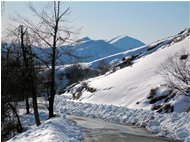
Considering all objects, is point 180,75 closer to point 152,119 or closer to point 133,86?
point 152,119

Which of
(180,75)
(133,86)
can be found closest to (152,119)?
(180,75)

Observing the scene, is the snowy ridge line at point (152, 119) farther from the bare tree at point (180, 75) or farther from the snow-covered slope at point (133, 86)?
the snow-covered slope at point (133, 86)

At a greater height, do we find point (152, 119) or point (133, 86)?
point (133, 86)

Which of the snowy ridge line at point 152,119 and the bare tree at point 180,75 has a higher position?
the bare tree at point 180,75

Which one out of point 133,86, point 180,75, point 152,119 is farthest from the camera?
point 133,86

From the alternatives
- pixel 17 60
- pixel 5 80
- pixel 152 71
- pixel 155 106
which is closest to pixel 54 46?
pixel 17 60

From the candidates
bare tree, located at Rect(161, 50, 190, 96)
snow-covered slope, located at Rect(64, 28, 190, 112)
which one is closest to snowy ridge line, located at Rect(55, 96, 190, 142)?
bare tree, located at Rect(161, 50, 190, 96)

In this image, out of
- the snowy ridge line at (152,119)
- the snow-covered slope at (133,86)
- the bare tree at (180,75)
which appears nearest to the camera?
the snowy ridge line at (152,119)

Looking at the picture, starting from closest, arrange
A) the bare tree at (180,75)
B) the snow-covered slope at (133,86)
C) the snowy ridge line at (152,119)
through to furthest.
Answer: the snowy ridge line at (152,119)
the bare tree at (180,75)
the snow-covered slope at (133,86)

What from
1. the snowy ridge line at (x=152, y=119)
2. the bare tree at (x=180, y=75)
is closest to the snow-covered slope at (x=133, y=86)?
the bare tree at (x=180, y=75)

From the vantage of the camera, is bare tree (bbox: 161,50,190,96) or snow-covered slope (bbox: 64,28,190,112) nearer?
bare tree (bbox: 161,50,190,96)

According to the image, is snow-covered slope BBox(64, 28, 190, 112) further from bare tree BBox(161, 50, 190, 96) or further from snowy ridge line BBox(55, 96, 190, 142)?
snowy ridge line BBox(55, 96, 190, 142)

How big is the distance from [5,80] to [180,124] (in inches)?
383

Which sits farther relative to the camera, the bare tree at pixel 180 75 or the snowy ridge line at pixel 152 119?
the bare tree at pixel 180 75
